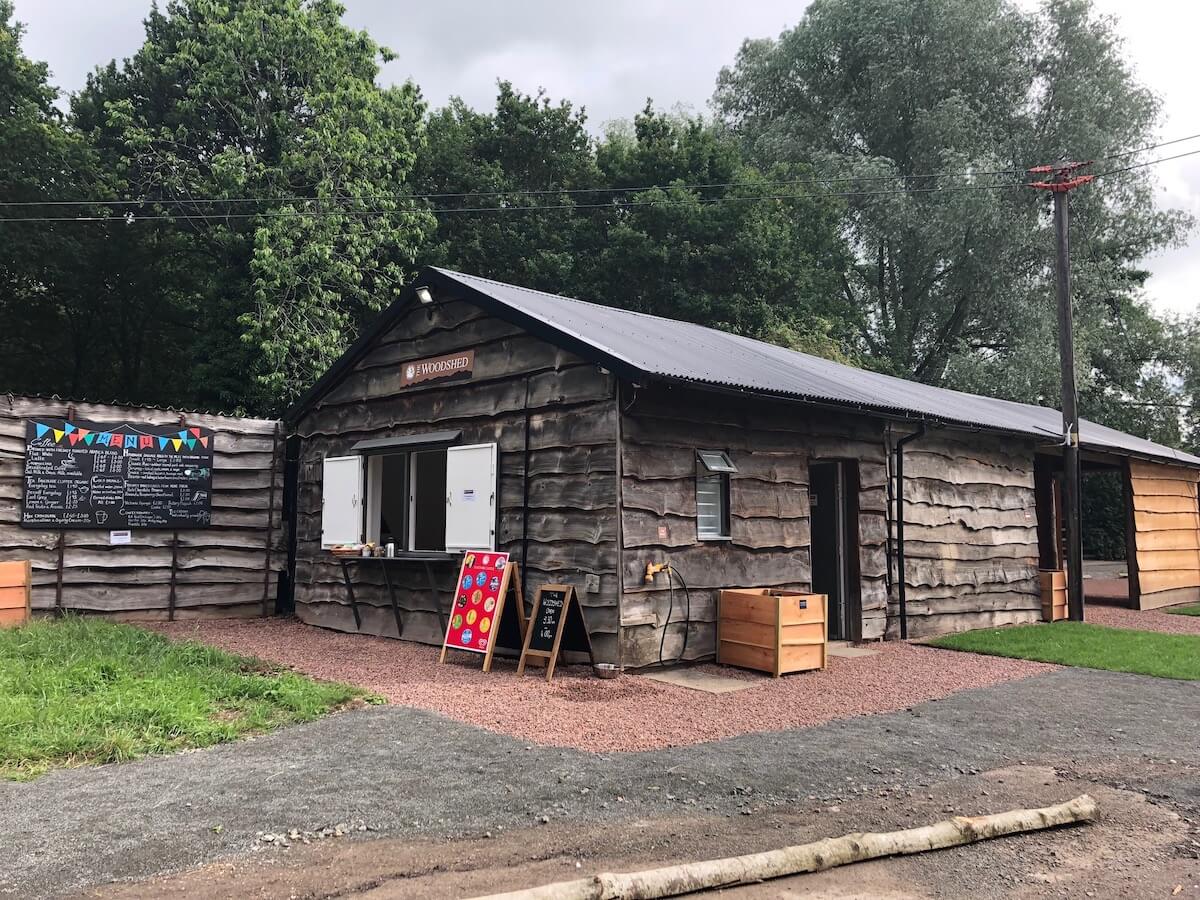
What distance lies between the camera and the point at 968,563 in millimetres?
12461

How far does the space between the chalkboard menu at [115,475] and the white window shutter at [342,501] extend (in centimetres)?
191

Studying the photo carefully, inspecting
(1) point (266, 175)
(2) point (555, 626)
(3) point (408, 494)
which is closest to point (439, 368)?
(3) point (408, 494)

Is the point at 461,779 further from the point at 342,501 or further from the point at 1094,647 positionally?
the point at 1094,647

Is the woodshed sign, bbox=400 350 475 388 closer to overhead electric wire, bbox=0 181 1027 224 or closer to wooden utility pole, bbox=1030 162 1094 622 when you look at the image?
overhead electric wire, bbox=0 181 1027 224

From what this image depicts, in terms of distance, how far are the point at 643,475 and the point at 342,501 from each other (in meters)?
4.40

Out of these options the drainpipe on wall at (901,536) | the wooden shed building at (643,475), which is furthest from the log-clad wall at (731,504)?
the drainpipe on wall at (901,536)

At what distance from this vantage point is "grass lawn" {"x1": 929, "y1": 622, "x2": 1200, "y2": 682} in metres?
9.17

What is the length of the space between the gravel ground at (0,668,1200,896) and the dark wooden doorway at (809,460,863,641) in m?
3.89

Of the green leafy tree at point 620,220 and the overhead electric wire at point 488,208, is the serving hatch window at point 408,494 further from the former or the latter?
the green leafy tree at point 620,220

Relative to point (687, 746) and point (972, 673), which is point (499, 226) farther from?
point (687, 746)

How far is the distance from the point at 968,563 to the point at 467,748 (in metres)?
9.07

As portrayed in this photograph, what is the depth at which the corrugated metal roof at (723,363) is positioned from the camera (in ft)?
28.6

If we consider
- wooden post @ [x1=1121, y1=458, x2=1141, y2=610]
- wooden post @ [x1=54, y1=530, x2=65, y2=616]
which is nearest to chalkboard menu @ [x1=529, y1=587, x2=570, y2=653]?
wooden post @ [x1=54, y1=530, x2=65, y2=616]

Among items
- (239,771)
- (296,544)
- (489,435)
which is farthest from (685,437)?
(296,544)
